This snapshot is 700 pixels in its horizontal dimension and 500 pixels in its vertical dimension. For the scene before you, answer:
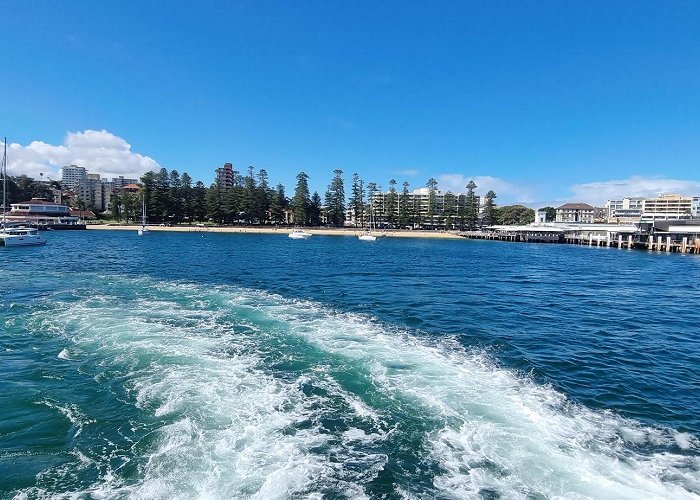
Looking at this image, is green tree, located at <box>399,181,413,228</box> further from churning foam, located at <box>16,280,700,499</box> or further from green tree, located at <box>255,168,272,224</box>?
churning foam, located at <box>16,280,700,499</box>

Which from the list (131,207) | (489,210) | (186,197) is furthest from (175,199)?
(489,210)

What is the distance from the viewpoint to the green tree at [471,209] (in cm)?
12412

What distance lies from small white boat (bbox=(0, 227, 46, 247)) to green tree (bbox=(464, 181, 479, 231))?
10764 centimetres

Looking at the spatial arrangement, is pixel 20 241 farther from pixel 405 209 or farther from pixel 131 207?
pixel 405 209

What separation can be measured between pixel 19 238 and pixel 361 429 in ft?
197

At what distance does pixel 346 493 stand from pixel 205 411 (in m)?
3.79

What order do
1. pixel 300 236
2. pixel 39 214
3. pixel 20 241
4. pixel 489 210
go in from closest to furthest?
pixel 20 241 < pixel 300 236 < pixel 39 214 < pixel 489 210

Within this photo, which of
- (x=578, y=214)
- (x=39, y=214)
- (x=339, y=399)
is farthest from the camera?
(x=578, y=214)

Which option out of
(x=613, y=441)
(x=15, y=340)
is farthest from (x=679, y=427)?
(x=15, y=340)

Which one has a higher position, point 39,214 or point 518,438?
point 39,214

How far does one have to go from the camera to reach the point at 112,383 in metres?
9.42

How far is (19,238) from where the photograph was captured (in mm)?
49531

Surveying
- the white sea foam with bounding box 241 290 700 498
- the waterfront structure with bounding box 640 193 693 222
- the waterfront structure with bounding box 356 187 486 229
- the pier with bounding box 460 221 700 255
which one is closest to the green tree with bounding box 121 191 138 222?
the waterfront structure with bounding box 356 187 486 229

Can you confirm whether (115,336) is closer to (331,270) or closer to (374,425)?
(374,425)
